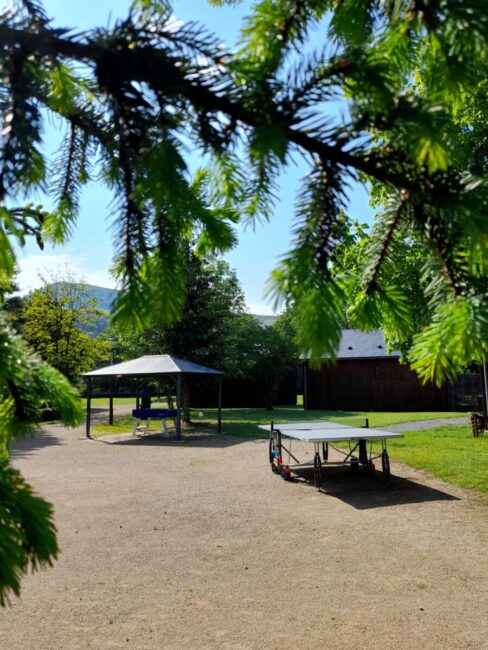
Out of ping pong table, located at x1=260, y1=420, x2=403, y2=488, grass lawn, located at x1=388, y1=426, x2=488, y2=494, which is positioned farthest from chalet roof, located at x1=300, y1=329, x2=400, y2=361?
ping pong table, located at x1=260, y1=420, x2=403, y2=488

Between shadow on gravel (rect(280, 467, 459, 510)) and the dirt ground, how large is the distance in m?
0.04

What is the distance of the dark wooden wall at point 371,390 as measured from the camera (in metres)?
36.5

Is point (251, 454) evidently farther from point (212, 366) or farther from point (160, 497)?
point (212, 366)

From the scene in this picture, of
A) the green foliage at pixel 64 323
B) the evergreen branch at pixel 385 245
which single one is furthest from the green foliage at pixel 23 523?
the green foliage at pixel 64 323

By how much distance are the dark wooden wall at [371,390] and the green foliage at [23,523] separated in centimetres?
3708

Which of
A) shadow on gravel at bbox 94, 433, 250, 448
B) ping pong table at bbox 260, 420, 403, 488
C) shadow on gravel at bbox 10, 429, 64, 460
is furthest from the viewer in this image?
shadow on gravel at bbox 94, 433, 250, 448

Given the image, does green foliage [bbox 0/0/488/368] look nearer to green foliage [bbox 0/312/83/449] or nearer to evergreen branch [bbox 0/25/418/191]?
evergreen branch [bbox 0/25/418/191]

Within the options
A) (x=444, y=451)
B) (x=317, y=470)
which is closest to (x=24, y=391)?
(x=317, y=470)

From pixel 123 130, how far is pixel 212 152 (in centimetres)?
21

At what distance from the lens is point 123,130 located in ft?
3.47

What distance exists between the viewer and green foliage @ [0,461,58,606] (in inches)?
33.3

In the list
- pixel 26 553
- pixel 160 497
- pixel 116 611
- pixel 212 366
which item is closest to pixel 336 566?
pixel 116 611

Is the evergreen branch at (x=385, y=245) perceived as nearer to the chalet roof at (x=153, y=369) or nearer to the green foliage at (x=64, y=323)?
the chalet roof at (x=153, y=369)

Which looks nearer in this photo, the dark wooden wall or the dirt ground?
the dirt ground
